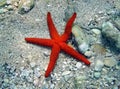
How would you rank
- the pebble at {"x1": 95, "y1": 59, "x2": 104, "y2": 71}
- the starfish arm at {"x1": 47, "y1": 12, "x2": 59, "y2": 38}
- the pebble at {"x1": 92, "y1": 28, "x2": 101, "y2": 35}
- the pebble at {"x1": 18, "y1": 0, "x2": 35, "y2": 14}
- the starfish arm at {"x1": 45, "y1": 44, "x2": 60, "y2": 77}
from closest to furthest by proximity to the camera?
the starfish arm at {"x1": 45, "y1": 44, "x2": 60, "y2": 77}
the pebble at {"x1": 95, "y1": 59, "x2": 104, "y2": 71}
the starfish arm at {"x1": 47, "y1": 12, "x2": 59, "y2": 38}
the pebble at {"x1": 92, "y1": 28, "x2": 101, "y2": 35}
the pebble at {"x1": 18, "y1": 0, "x2": 35, "y2": 14}

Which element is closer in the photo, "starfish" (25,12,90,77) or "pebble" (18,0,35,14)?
"starfish" (25,12,90,77)

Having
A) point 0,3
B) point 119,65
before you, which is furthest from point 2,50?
point 119,65

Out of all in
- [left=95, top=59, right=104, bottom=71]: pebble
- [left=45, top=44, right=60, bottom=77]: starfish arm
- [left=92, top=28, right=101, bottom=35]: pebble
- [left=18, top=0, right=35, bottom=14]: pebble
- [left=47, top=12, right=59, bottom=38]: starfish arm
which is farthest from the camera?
[left=18, top=0, right=35, bottom=14]: pebble

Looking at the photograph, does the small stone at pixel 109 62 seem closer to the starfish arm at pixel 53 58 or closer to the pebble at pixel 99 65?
the pebble at pixel 99 65

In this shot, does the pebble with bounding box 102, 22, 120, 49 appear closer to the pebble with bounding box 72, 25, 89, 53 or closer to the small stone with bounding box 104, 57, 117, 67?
the small stone with bounding box 104, 57, 117, 67

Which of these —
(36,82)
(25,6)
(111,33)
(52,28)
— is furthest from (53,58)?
(25,6)

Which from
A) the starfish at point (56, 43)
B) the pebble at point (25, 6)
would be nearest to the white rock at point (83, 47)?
the starfish at point (56, 43)

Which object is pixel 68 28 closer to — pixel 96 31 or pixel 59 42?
pixel 59 42

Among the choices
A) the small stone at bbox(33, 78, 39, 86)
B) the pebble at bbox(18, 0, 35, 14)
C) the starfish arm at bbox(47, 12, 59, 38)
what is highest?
the pebble at bbox(18, 0, 35, 14)

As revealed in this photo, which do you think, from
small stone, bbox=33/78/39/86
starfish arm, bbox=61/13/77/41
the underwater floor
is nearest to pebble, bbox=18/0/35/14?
the underwater floor
